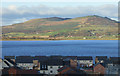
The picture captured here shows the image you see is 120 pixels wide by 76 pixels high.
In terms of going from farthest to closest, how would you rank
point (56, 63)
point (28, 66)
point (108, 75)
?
point (28, 66)
point (56, 63)
point (108, 75)

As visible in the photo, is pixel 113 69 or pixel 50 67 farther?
pixel 50 67

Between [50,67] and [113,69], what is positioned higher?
[50,67]

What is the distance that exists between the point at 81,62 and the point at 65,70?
22.8 metres

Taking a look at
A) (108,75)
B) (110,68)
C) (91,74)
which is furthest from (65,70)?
(110,68)

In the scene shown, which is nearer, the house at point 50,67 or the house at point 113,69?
the house at point 113,69

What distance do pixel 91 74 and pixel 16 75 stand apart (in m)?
11.2

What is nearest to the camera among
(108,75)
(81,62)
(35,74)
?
(35,74)

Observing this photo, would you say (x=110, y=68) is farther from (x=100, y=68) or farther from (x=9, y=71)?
(x=9, y=71)

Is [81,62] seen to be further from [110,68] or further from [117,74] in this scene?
[117,74]

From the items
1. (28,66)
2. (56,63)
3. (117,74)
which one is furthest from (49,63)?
(117,74)

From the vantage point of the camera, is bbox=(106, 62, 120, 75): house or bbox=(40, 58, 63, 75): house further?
bbox=(40, 58, 63, 75): house

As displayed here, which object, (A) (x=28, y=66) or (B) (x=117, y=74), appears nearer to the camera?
(B) (x=117, y=74)

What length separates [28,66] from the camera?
53.1 metres

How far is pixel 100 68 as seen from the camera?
40344 mm
